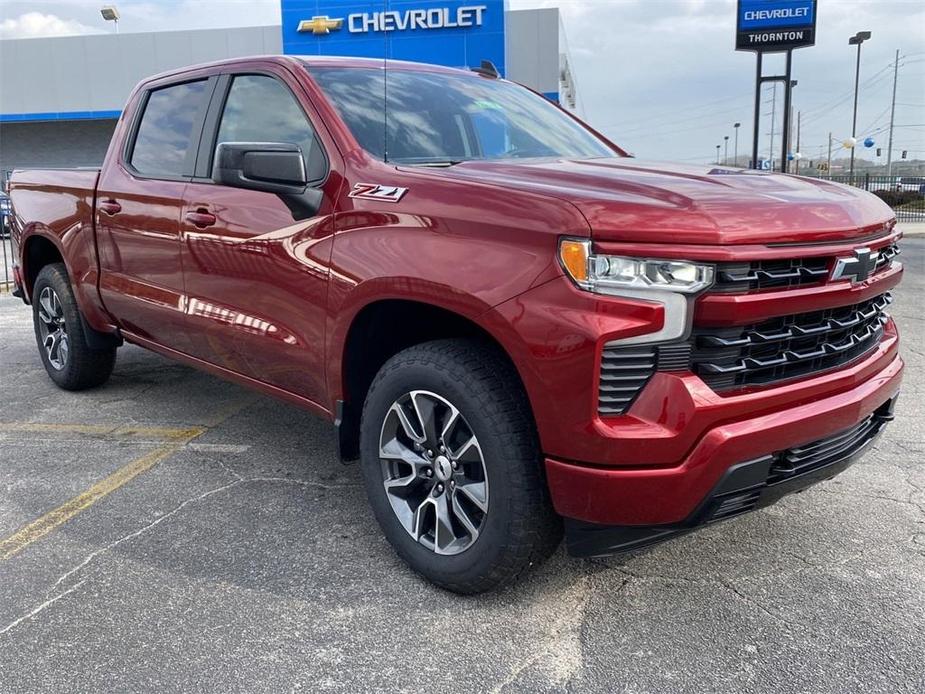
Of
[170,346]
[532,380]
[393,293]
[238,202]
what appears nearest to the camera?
[532,380]

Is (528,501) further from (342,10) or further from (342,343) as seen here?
(342,10)

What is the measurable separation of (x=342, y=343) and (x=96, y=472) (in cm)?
180

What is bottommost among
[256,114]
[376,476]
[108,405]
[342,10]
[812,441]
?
[108,405]

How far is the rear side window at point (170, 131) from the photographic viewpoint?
13.1 feet

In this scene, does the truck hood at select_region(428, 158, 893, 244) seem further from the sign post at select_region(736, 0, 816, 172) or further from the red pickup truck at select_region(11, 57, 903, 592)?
the sign post at select_region(736, 0, 816, 172)

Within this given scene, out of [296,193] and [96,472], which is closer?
[296,193]

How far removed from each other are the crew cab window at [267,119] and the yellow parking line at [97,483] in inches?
65.7

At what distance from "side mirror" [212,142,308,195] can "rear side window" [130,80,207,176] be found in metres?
0.88

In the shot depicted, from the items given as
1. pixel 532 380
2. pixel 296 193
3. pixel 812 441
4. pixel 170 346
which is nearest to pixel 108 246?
pixel 170 346

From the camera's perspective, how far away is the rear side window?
400 cm

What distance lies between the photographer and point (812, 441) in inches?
98.3

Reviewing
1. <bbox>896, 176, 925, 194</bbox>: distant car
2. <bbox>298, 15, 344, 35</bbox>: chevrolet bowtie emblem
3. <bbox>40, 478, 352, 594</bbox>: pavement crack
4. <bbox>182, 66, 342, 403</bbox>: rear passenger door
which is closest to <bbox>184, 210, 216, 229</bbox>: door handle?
<bbox>182, 66, 342, 403</bbox>: rear passenger door

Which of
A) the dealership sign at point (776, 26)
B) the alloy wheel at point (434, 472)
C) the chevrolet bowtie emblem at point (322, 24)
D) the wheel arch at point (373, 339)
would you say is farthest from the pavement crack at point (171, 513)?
the chevrolet bowtie emblem at point (322, 24)

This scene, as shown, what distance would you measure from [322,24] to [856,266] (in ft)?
83.2
